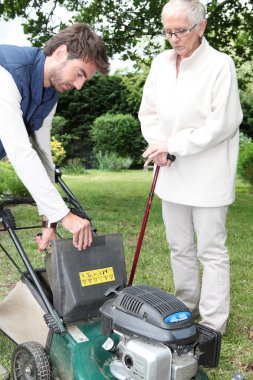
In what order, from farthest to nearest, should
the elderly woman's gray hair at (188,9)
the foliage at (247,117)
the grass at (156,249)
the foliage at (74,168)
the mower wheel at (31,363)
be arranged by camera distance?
1. the foliage at (247,117)
2. the foliage at (74,168)
3. the grass at (156,249)
4. the elderly woman's gray hair at (188,9)
5. the mower wheel at (31,363)

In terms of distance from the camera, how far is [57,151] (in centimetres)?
1493

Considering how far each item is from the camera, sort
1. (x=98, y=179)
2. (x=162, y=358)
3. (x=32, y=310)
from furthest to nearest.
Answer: (x=98, y=179)
(x=32, y=310)
(x=162, y=358)

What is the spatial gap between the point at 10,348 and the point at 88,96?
14.4 meters

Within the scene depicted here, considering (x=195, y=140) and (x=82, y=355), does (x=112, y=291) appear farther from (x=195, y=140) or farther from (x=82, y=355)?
(x=195, y=140)

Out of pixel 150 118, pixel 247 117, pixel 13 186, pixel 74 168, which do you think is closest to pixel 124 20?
pixel 13 186

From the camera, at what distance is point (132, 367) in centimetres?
196

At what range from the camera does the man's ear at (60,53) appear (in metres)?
2.31

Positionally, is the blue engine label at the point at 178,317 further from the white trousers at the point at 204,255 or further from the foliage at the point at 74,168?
the foliage at the point at 74,168

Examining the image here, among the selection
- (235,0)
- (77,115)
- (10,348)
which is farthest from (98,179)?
(10,348)

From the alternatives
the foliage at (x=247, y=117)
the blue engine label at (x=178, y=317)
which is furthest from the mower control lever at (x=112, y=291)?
the foliage at (x=247, y=117)

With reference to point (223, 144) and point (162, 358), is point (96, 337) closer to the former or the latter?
point (162, 358)

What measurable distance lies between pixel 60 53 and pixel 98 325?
45.4 inches

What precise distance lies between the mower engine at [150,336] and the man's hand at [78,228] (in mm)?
289

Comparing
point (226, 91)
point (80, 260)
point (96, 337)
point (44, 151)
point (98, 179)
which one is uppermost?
point (226, 91)
